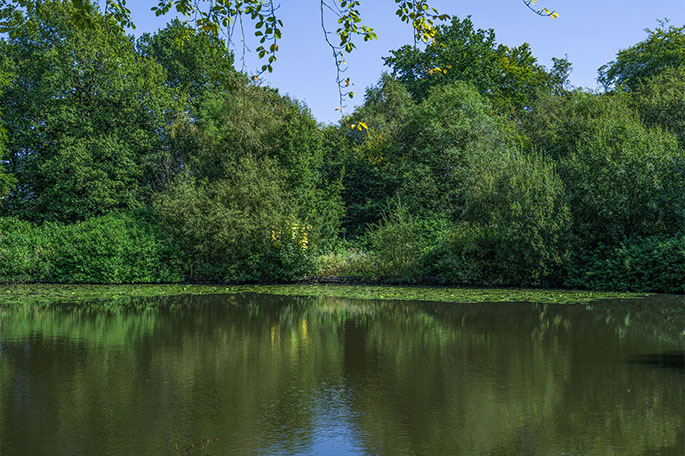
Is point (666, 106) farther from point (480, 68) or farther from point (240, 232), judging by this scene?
point (240, 232)

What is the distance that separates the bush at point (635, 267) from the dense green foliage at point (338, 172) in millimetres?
63

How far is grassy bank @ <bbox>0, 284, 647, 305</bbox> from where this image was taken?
56.4 feet

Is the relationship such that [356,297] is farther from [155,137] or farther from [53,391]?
[155,137]

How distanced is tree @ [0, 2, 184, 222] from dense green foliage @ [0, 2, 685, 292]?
0.35 ft

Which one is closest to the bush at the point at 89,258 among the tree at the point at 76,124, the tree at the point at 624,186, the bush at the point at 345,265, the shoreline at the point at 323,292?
the shoreline at the point at 323,292

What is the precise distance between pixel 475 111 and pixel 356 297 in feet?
49.2

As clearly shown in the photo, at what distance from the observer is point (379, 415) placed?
6.25 meters

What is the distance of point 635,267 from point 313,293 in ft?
33.3

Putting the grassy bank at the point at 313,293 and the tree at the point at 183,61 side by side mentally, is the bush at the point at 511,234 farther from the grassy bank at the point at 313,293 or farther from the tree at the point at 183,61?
the tree at the point at 183,61

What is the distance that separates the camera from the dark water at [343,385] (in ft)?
17.9

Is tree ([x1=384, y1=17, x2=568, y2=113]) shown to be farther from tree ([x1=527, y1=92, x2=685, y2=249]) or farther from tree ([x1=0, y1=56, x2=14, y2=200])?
tree ([x1=0, y1=56, x2=14, y2=200])

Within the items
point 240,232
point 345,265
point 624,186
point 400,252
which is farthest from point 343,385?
point 624,186

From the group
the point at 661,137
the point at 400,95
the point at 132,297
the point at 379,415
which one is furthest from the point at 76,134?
the point at 379,415

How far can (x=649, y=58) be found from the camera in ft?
120
